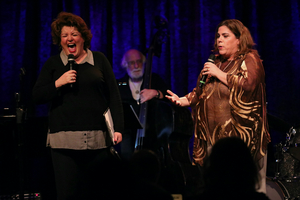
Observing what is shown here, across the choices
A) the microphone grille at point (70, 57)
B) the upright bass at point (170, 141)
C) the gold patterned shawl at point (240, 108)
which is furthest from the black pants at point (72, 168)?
the upright bass at point (170, 141)

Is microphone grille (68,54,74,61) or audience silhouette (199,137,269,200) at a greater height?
microphone grille (68,54,74,61)

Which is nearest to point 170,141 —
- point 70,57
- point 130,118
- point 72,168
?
point 130,118

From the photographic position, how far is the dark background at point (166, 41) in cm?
376

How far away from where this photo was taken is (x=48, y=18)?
4188mm

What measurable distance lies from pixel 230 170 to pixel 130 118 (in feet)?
6.18

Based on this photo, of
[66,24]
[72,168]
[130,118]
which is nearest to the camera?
[72,168]

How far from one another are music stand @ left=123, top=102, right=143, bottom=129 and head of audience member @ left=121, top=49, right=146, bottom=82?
0.89 m

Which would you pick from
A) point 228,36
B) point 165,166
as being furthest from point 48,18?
point 228,36

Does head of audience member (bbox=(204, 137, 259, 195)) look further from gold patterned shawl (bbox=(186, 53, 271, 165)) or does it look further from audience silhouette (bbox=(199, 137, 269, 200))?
gold patterned shawl (bbox=(186, 53, 271, 165))

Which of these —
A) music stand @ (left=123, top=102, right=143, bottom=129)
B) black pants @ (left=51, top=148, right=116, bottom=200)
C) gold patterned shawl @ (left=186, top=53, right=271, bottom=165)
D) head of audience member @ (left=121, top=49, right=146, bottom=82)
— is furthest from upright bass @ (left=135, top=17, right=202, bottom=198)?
black pants @ (left=51, top=148, right=116, bottom=200)

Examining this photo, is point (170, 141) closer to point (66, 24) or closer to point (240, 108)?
point (240, 108)

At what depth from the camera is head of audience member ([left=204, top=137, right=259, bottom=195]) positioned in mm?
1116

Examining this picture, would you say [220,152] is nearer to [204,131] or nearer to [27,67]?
[204,131]

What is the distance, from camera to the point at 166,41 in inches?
160
